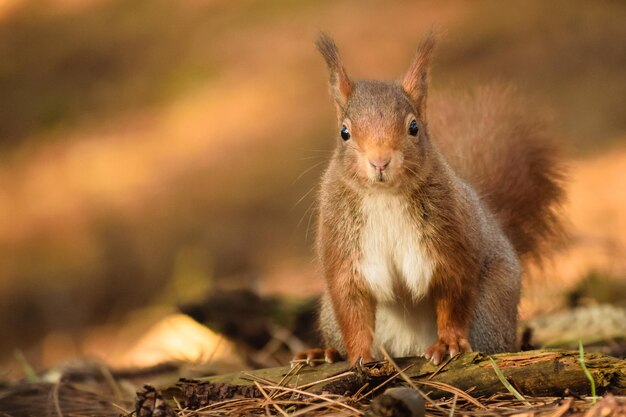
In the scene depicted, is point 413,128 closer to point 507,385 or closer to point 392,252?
point 392,252

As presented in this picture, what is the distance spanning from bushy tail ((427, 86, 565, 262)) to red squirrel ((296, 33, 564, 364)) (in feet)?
1.54

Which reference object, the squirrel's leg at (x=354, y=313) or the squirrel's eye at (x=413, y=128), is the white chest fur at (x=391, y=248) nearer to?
the squirrel's leg at (x=354, y=313)

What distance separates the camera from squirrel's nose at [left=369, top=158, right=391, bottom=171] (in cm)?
226

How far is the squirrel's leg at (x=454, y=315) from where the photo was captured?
2.40m

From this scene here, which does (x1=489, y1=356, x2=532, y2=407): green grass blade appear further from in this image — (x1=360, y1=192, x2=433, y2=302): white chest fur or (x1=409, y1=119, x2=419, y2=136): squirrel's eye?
(x1=409, y1=119, x2=419, y2=136): squirrel's eye

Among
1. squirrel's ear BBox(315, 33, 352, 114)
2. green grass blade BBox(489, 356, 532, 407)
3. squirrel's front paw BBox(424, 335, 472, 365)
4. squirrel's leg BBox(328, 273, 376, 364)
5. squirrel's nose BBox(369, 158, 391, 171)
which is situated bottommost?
green grass blade BBox(489, 356, 532, 407)

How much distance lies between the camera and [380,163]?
7.43 ft

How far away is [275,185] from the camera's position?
6887 mm

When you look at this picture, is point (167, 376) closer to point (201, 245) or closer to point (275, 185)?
point (201, 245)

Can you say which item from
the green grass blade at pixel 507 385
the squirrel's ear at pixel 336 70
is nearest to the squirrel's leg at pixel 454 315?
the green grass blade at pixel 507 385

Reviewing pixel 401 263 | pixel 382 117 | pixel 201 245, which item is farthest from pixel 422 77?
pixel 201 245

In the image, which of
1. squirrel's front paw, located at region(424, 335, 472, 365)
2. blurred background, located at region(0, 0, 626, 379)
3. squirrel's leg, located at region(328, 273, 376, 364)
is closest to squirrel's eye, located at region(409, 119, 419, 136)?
squirrel's leg, located at region(328, 273, 376, 364)

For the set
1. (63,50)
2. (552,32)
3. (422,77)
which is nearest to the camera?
(422,77)

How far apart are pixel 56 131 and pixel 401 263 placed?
21.1 feet
